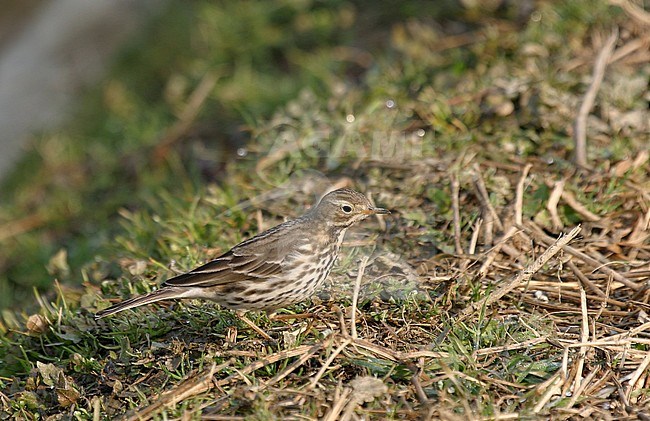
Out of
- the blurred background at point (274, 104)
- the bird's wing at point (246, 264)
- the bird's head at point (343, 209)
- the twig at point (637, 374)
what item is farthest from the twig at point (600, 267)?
the bird's wing at point (246, 264)

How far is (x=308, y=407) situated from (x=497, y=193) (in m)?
2.58

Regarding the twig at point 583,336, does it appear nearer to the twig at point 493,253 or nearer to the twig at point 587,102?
the twig at point 493,253

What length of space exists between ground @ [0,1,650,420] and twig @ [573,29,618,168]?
4cm

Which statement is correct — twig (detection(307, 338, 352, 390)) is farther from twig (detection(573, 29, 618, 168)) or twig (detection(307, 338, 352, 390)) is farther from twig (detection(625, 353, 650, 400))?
twig (detection(573, 29, 618, 168))

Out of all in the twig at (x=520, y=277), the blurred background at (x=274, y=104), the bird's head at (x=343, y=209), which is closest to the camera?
the twig at (x=520, y=277)

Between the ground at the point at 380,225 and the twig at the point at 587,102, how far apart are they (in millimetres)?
44

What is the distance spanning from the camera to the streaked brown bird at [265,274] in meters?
5.17

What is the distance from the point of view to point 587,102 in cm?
727

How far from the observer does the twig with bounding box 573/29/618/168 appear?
6867 millimetres

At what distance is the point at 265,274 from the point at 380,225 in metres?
1.45

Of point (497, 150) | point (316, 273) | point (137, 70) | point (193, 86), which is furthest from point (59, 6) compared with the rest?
point (316, 273)

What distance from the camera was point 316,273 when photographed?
17.4ft

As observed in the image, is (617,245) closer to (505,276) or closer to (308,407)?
(505,276)

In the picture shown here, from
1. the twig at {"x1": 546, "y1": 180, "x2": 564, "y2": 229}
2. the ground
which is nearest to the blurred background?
the ground
